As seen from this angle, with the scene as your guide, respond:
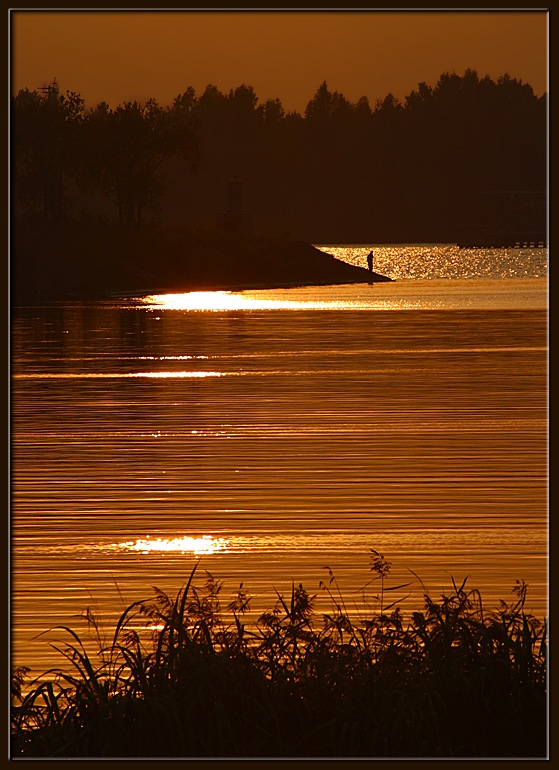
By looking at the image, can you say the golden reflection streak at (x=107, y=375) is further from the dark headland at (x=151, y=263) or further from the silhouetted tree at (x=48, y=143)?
the silhouetted tree at (x=48, y=143)

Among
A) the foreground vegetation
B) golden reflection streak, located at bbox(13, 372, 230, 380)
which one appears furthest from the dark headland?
the foreground vegetation

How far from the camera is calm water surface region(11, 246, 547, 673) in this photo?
43.5 ft

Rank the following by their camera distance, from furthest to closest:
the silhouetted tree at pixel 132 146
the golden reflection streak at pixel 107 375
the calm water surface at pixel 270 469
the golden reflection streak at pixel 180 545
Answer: the silhouetted tree at pixel 132 146 < the golden reflection streak at pixel 107 375 < the golden reflection streak at pixel 180 545 < the calm water surface at pixel 270 469

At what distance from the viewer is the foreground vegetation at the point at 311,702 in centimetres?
780

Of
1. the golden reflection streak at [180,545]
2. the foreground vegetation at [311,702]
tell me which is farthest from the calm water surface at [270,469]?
the foreground vegetation at [311,702]

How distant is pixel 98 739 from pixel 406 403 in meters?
20.4

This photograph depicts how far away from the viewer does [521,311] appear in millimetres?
66875

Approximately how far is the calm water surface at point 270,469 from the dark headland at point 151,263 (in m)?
44.7

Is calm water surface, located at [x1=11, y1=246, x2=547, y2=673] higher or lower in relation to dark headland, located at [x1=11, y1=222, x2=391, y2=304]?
lower

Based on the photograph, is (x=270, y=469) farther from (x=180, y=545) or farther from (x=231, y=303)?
(x=231, y=303)

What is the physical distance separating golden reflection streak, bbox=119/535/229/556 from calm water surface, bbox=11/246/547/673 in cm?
3

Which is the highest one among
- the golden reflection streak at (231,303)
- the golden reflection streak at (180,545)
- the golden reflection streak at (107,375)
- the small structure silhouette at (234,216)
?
the small structure silhouette at (234,216)

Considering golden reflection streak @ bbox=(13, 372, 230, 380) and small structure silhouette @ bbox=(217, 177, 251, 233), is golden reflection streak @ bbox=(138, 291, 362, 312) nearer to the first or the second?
small structure silhouette @ bbox=(217, 177, 251, 233)

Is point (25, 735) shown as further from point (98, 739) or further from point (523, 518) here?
point (523, 518)
